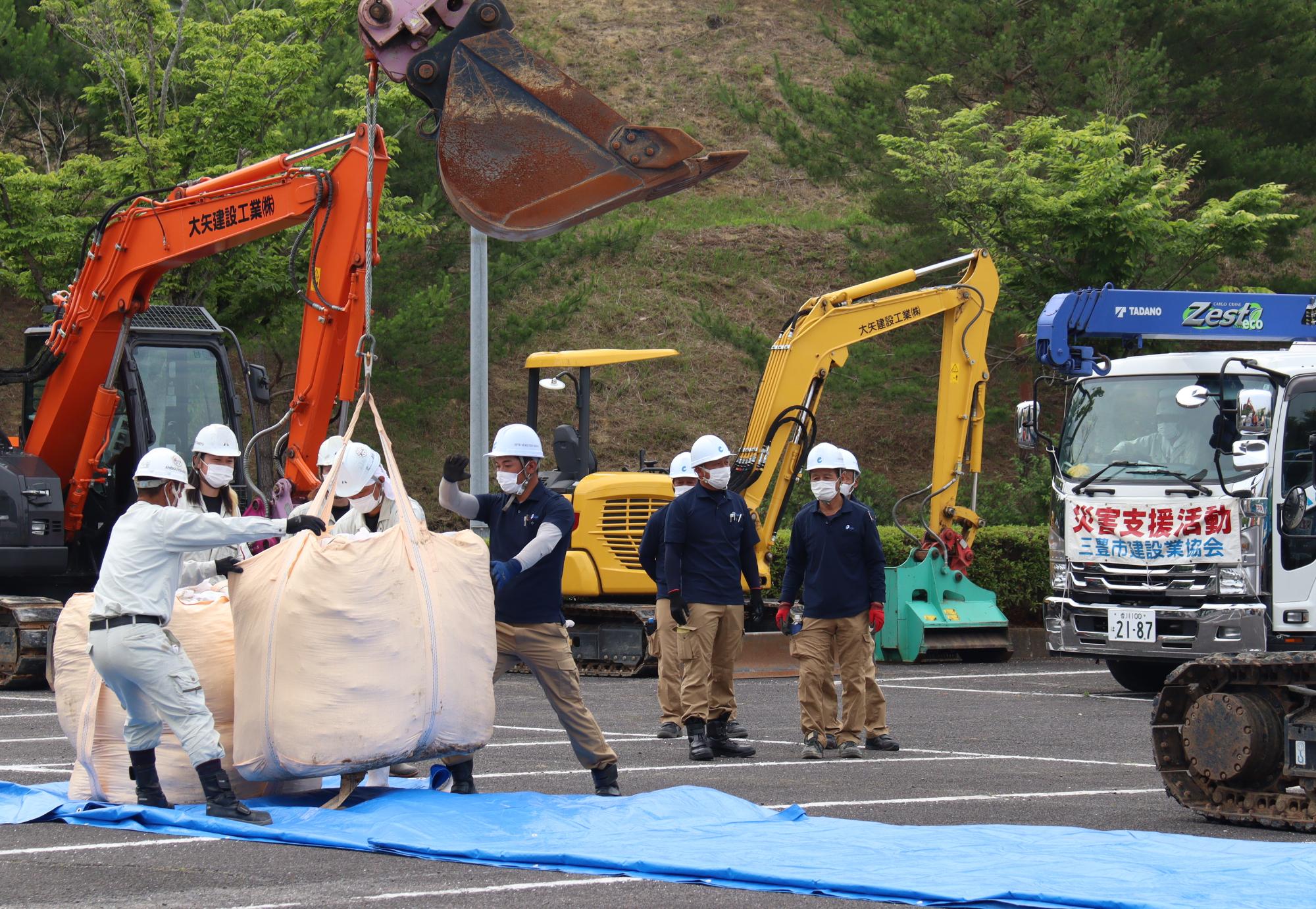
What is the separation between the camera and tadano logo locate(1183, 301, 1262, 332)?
51.0ft

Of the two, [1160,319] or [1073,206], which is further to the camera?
[1073,206]

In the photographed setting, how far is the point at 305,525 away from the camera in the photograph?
27.0 feet

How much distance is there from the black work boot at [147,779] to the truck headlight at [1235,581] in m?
9.08

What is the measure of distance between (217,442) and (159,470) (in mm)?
1582

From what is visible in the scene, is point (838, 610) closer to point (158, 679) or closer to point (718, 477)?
point (718, 477)

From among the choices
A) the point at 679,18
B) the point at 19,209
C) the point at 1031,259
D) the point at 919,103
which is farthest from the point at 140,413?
the point at 679,18

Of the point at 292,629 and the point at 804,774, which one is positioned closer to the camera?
the point at 292,629

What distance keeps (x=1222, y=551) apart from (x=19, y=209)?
15.1m

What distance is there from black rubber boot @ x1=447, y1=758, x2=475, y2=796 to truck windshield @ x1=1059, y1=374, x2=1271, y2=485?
25.3 feet

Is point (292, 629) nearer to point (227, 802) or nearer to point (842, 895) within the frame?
point (227, 802)

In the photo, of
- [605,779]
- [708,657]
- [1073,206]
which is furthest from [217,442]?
[1073,206]

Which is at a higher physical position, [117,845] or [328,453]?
[328,453]

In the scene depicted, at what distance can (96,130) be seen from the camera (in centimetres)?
2555

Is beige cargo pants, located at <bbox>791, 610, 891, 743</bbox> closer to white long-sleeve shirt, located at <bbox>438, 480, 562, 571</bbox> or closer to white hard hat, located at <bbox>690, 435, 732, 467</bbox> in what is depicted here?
white hard hat, located at <bbox>690, 435, 732, 467</bbox>
